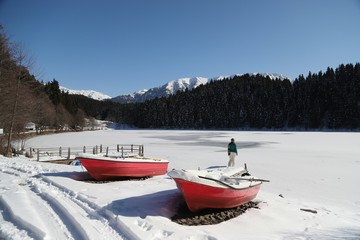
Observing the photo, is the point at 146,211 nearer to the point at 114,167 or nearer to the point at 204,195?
the point at 204,195

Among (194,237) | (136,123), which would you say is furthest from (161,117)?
(194,237)

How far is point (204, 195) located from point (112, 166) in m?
5.76

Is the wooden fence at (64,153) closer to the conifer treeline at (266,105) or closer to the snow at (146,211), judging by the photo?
the snow at (146,211)

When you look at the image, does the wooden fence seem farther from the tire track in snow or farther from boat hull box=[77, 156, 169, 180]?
the tire track in snow

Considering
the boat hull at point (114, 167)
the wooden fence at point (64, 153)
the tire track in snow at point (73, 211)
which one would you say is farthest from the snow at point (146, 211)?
the wooden fence at point (64, 153)

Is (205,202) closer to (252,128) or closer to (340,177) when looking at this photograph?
(340,177)

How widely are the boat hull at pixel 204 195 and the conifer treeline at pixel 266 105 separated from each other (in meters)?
81.8

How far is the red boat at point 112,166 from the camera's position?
1259 centimetres

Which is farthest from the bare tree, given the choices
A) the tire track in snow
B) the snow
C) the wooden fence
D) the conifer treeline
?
the conifer treeline

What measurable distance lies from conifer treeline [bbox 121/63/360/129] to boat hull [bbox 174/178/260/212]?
8183 cm

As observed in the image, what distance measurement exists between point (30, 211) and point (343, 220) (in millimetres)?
9082

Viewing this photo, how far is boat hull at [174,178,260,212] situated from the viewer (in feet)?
27.2

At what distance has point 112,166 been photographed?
41.8 feet

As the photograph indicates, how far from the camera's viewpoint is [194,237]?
20.5 ft
